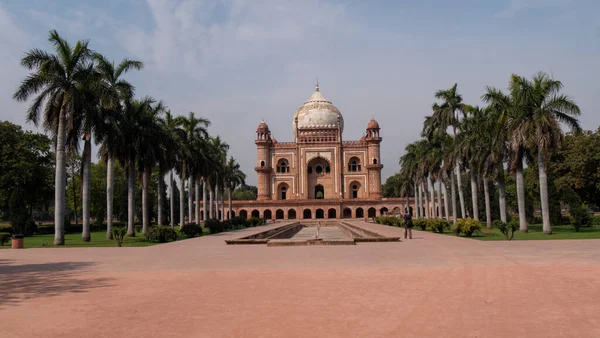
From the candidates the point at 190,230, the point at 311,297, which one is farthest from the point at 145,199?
the point at 311,297

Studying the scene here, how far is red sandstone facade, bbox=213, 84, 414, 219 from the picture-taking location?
211ft

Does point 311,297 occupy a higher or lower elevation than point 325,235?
higher

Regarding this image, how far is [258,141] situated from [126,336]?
6260 centimetres

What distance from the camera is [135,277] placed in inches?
383

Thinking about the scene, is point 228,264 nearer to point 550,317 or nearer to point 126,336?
point 126,336

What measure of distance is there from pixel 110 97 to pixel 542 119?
19.9 m

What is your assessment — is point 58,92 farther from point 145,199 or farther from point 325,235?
point 325,235

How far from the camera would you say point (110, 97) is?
858 inches

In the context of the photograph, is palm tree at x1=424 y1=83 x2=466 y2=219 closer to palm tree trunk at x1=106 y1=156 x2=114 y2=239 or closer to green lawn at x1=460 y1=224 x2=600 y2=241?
green lawn at x1=460 y1=224 x2=600 y2=241

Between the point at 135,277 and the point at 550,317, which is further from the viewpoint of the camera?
the point at 135,277

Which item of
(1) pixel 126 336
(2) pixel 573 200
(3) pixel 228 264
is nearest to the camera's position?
(1) pixel 126 336

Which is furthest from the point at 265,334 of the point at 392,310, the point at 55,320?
the point at 55,320

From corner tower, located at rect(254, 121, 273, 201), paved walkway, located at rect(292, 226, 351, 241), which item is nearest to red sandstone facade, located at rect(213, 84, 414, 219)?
corner tower, located at rect(254, 121, 273, 201)

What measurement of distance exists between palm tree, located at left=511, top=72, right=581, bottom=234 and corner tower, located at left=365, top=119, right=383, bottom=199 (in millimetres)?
41904
